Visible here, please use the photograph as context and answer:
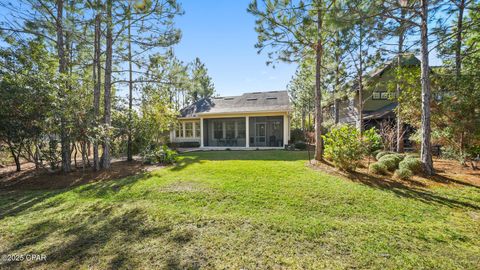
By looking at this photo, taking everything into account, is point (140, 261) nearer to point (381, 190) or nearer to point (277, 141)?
point (381, 190)

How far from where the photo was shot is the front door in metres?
16.7

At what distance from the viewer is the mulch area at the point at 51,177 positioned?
21.5 feet

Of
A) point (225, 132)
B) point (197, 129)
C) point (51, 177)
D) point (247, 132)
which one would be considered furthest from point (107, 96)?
point (197, 129)

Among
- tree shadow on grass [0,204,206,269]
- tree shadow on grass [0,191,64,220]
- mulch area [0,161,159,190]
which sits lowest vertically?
tree shadow on grass [0,204,206,269]

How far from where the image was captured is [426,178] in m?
5.95

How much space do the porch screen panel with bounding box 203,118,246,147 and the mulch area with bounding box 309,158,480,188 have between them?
10370 millimetres

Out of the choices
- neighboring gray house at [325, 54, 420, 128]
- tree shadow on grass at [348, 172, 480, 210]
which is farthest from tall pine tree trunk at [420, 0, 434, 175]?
neighboring gray house at [325, 54, 420, 128]

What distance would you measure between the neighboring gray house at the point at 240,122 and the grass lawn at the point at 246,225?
974 centimetres

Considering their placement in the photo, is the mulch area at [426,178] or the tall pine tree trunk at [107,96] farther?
the tall pine tree trunk at [107,96]

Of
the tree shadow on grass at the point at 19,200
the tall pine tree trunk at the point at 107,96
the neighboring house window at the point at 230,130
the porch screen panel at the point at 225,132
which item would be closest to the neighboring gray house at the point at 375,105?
the porch screen panel at the point at 225,132

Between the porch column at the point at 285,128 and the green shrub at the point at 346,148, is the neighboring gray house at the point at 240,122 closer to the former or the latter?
the porch column at the point at 285,128

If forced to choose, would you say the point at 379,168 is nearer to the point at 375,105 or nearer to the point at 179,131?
the point at 375,105

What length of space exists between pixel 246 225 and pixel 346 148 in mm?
4505

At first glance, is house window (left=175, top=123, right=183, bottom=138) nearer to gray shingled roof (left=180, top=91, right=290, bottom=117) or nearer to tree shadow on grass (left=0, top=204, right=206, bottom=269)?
gray shingled roof (left=180, top=91, right=290, bottom=117)
